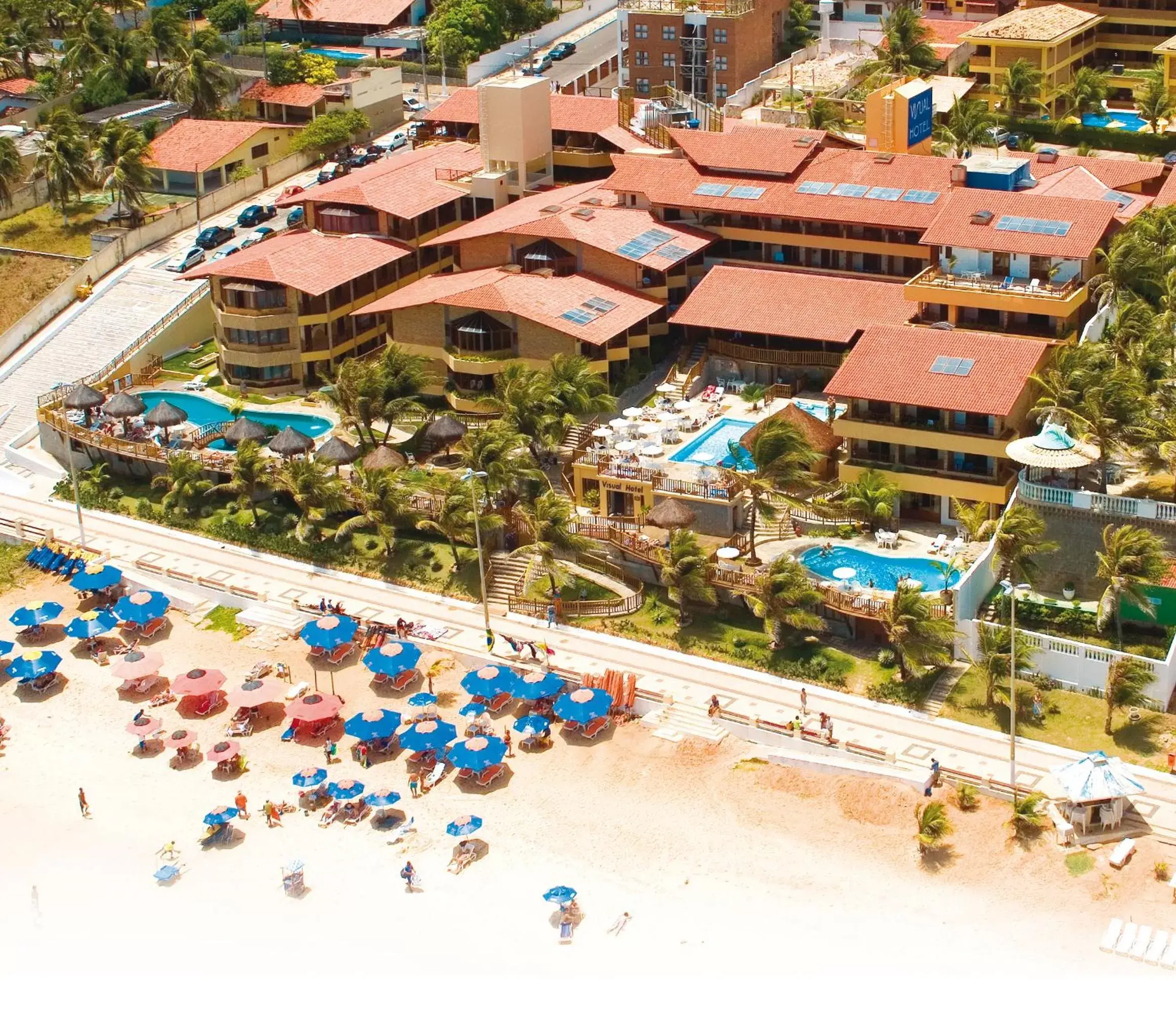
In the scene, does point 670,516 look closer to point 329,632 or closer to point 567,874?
point 329,632

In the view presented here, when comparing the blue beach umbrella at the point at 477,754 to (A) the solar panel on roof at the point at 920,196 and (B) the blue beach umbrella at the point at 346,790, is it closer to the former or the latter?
(B) the blue beach umbrella at the point at 346,790

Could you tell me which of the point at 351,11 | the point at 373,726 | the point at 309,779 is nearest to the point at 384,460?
the point at 373,726

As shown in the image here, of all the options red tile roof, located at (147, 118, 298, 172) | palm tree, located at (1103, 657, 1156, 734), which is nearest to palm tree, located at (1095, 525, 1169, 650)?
palm tree, located at (1103, 657, 1156, 734)

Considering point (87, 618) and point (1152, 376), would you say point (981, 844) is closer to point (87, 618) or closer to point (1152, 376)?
point (1152, 376)

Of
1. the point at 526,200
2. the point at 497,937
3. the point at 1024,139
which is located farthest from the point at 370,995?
the point at 1024,139

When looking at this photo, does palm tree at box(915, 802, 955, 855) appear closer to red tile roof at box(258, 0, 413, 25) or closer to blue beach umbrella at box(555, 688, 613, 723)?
blue beach umbrella at box(555, 688, 613, 723)

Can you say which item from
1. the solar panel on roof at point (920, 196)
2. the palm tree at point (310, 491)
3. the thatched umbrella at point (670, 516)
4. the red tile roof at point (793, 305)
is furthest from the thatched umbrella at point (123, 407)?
the solar panel on roof at point (920, 196)
